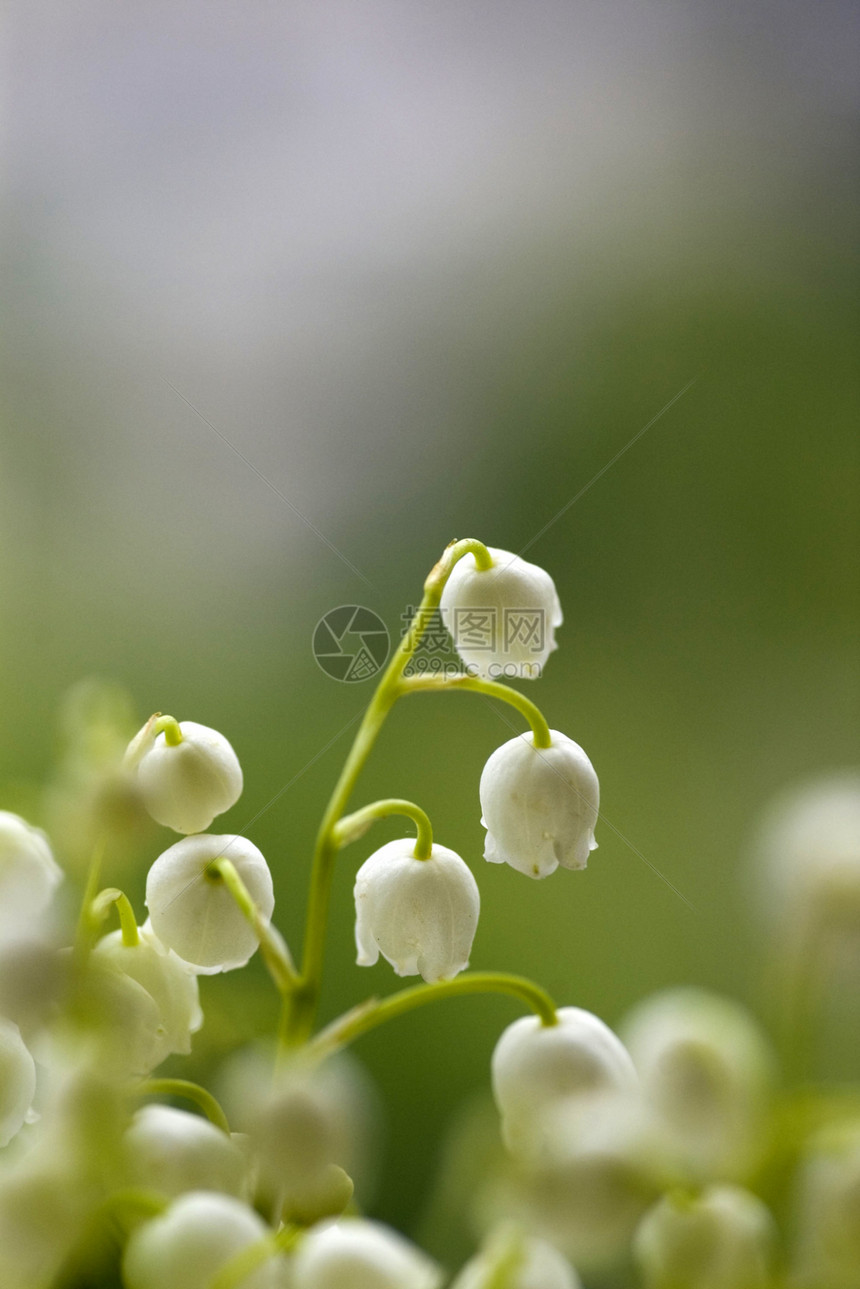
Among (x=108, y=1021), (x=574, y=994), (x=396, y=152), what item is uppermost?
(x=396, y=152)

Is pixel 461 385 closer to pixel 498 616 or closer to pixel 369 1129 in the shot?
pixel 498 616

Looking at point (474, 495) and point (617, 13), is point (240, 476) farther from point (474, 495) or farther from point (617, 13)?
point (617, 13)

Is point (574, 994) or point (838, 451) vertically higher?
point (838, 451)

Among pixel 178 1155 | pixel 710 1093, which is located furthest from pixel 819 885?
pixel 178 1155

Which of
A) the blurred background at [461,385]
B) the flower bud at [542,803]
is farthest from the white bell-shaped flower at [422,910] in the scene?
the blurred background at [461,385]

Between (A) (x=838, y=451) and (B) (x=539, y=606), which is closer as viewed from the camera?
(B) (x=539, y=606)

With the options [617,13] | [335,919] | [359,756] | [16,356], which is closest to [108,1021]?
[359,756]

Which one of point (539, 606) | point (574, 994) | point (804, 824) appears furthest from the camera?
point (574, 994)
